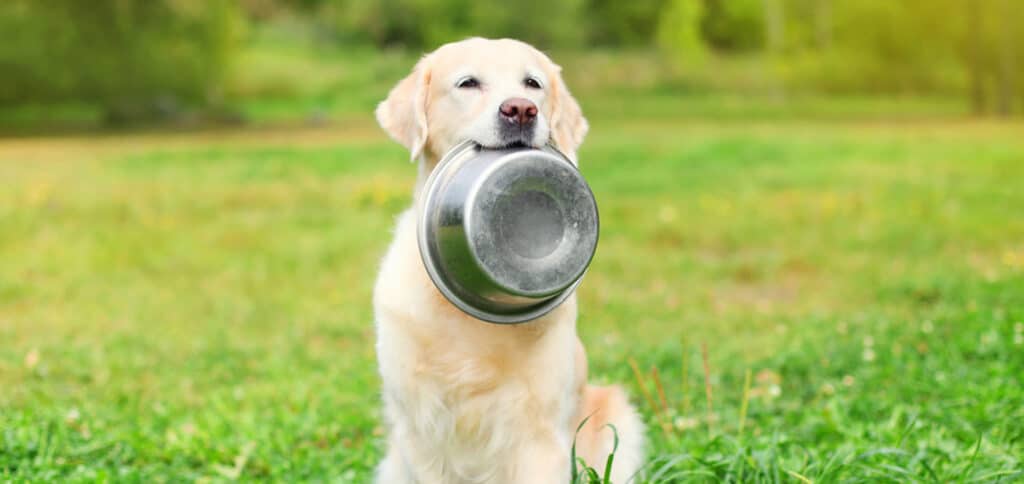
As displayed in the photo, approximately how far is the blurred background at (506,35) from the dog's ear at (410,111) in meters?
20.4

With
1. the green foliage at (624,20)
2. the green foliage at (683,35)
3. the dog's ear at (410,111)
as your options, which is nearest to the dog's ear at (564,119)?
the dog's ear at (410,111)

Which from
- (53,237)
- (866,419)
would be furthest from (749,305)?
(53,237)

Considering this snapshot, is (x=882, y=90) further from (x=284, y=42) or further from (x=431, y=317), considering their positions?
(x=431, y=317)

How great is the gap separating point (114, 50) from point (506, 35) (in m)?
8.97

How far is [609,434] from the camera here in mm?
3932

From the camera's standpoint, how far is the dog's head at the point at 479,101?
10.7 ft

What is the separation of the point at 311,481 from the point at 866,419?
2.70 m

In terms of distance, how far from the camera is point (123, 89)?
2386 cm

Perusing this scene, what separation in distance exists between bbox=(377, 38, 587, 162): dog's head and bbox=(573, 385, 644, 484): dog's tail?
0.96 meters

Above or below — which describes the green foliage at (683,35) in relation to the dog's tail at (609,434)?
below

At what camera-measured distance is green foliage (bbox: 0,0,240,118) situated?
76.4ft

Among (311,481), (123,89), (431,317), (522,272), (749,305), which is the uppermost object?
(522,272)

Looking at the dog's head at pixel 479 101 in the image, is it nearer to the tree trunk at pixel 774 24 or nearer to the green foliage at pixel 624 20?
the green foliage at pixel 624 20

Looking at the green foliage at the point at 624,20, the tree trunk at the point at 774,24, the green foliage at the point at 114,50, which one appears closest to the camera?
the green foliage at the point at 114,50
